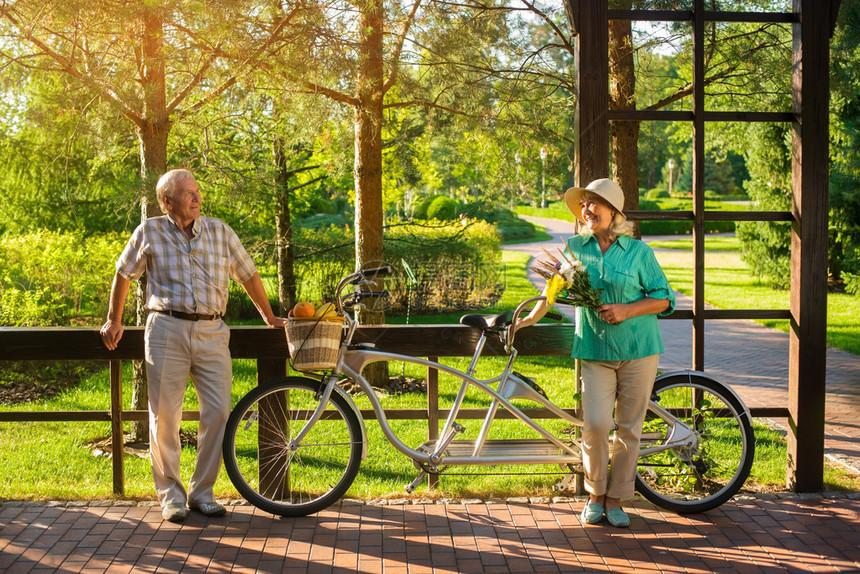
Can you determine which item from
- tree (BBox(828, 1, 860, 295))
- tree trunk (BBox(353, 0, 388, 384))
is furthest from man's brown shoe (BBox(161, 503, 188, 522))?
tree (BBox(828, 1, 860, 295))

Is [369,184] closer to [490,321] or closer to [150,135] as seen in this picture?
[150,135]

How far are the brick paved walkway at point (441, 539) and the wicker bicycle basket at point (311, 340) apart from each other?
863 millimetres

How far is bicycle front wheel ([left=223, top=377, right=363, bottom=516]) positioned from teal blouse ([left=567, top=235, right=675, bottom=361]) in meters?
1.35

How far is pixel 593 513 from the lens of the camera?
4434 mm

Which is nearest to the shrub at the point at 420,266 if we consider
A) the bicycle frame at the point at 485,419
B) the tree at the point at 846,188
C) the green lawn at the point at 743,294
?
the green lawn at the point at 743,294

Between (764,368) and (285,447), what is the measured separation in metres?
7.84

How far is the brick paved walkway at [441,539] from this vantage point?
3887 mm

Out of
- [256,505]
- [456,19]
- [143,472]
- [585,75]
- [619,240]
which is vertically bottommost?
[143,472]

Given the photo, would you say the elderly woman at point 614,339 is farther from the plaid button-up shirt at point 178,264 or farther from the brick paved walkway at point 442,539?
the plaid button-up shirt at point 178,264

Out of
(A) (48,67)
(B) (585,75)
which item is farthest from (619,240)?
(A) (48,67)

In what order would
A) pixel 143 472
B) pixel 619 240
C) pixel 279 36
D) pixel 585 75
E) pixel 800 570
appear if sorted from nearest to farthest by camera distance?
pixel 800 570 → pixel 619 240 → pixel 585 75 → pixel 279 36 → pixel 143 472

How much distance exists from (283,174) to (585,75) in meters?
7.76

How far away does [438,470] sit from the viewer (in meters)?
4.50

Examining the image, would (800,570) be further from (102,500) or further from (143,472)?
(143,472)
